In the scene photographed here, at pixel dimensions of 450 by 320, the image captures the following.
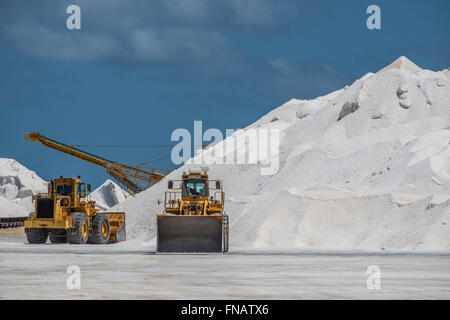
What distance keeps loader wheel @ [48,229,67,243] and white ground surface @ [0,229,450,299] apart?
11062mm

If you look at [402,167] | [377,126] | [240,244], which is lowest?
[240,244]

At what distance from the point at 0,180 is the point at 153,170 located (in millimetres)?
70976

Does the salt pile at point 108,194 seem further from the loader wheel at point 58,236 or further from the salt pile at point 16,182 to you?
the loader wheel at point 58,236

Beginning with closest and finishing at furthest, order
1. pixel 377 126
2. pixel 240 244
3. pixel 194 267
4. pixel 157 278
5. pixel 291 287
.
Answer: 1. pixel 291 287
2. pixel 157 278
3. pixel 194 267
4. pixel 240 244
5. pixel 377 126

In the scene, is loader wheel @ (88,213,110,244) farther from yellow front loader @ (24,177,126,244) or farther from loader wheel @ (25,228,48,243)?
loader wheel @ (25,228,48,243)

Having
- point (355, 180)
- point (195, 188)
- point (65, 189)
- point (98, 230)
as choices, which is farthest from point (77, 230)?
point (355, 180)

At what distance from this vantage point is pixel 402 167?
40.5 m

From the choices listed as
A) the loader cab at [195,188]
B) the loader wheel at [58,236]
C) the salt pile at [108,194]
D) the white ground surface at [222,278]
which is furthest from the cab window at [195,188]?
the salt pile at [108,194]

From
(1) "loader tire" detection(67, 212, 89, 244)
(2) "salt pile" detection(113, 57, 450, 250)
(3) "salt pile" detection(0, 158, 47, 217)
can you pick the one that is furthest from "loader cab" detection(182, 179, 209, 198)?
(3) "salt pile" detection(0, 158, 47, 217)

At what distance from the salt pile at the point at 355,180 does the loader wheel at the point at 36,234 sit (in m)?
7.36

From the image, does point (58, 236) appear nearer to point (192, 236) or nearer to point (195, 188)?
point (195, 188)
